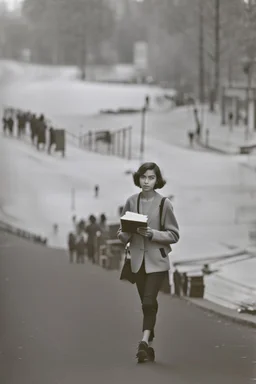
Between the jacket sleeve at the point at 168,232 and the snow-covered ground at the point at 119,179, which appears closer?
the jacket sleeve at the point at 168,232

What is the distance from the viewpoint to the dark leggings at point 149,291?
357 cm

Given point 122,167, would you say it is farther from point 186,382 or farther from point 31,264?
point 186,382

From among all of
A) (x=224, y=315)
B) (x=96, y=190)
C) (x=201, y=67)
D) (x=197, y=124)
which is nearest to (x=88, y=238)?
(x=96, y=190)

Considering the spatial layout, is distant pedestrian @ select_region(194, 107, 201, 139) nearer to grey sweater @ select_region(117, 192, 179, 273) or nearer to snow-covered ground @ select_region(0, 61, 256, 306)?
snow-covered ground @ select_region(0, 61, 256, 306)

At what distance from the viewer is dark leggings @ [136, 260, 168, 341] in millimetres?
3572

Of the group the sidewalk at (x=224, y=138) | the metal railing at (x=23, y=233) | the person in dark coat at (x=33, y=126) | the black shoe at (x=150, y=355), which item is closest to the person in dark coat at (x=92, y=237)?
the metal railing at (x=23, y=233)

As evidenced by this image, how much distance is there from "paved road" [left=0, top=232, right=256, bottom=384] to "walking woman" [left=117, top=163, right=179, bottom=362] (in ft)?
0.84

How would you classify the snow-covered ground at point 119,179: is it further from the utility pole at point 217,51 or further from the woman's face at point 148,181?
the woman's face at point 148,181

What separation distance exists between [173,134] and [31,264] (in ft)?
3.10

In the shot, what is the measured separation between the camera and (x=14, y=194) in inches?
197

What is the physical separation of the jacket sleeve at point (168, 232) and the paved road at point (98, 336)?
52 centimetres

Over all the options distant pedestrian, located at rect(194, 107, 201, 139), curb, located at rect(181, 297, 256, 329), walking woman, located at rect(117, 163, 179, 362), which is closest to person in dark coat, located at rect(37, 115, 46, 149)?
distant pedestrian, located at rect(194, 107, 201, 139)

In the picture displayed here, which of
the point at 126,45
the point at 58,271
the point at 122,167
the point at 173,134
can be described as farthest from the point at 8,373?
the point at 126,45

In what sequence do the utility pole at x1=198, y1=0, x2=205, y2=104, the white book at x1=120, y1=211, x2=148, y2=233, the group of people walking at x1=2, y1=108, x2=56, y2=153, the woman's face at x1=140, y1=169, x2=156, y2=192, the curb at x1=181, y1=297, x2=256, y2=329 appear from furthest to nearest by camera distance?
the group of people walking at x1=2, y1=108, x2=56, y2=153, the utility pole at x1=198, y1=0, x2=205, y2=104, the curb at x1=181, y1=297, x2=256, y2=329, the woman's face at x1=140, y1=169, x2=156, y2=192, the white book at x1=120, y1=211, x2=148, y2=233
